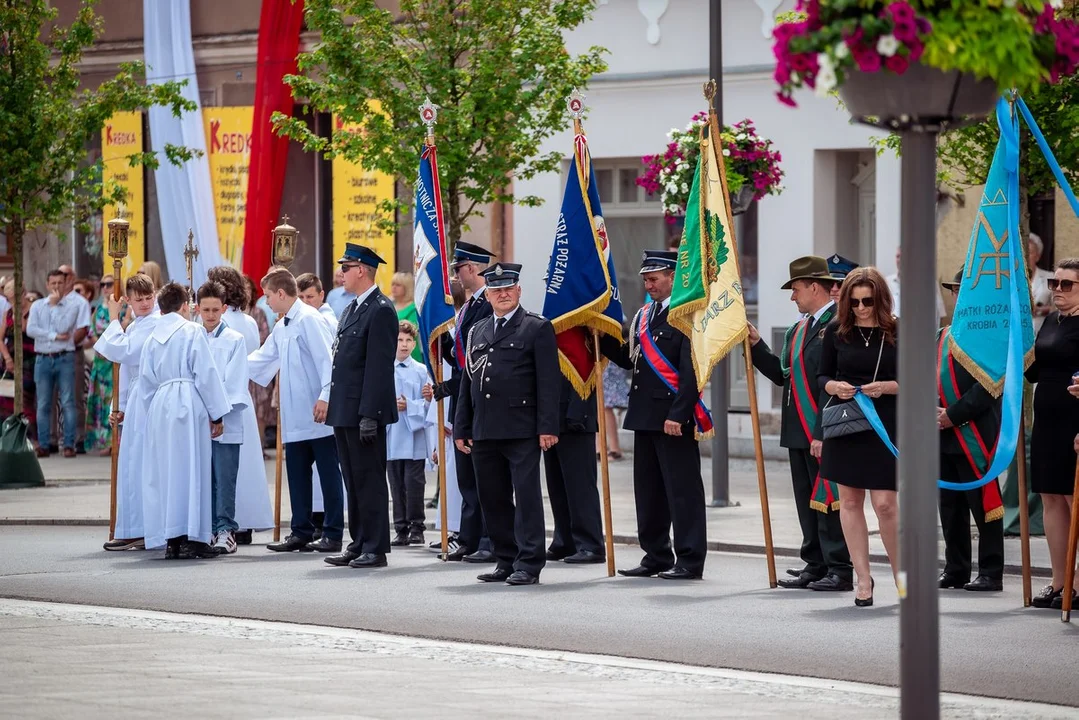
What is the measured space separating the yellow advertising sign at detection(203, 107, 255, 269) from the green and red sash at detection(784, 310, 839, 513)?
14617 mm

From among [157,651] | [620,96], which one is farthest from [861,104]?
[620,96]

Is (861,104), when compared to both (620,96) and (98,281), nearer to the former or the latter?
(620,96)

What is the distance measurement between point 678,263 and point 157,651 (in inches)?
187

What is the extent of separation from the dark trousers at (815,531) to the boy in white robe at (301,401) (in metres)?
3.66

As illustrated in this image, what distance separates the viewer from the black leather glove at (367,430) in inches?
505

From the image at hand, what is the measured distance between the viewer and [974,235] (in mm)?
11188

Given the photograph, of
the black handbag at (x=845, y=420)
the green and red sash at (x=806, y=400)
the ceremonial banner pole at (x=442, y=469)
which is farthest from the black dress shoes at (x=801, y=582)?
the ceremonial banner pole at (x=442, y=469)

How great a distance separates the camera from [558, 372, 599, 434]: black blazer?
13469 millimetres

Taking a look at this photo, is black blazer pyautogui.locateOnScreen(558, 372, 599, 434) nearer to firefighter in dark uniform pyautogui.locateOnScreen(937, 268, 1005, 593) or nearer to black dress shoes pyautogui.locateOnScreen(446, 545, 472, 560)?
black dress shoes pyautogui.locateOnScreen(446, 545, 472, 560)

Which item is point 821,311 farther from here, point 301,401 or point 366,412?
point 301,401

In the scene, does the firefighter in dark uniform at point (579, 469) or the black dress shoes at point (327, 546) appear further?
the black dress shoes at point (327, 546)

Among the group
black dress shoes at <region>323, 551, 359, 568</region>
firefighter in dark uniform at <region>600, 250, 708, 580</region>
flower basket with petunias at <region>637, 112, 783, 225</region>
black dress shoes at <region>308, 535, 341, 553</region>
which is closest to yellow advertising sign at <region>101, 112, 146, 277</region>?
flower basket with petunias at <region>637, 112, 783, 225</region>

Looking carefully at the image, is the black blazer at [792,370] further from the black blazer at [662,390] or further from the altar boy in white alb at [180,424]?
the altar boy in white alb at [180,424]

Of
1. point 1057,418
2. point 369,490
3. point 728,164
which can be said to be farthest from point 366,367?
point 728,164
